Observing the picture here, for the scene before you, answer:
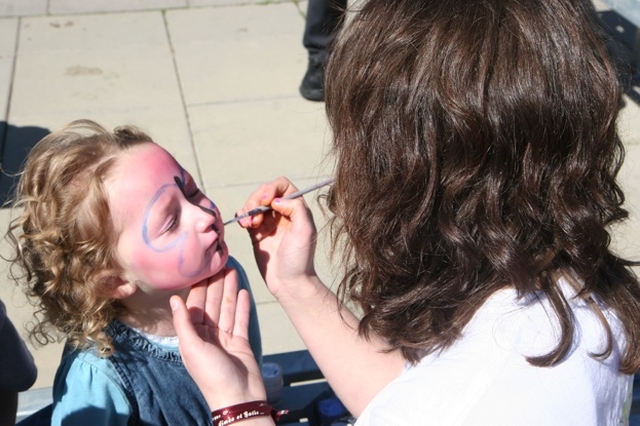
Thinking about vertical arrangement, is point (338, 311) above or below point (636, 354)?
below

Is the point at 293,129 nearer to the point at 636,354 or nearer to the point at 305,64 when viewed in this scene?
the point at 305,64

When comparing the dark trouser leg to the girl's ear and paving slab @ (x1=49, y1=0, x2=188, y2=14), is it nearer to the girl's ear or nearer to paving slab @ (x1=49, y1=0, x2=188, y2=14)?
paving slab @ (x1=49, y1=0, x2=188, y2=14)

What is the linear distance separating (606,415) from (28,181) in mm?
1302

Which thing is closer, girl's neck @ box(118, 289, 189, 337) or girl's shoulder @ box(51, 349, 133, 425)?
girl's shoulder @ box(51, 349, 133, 425)

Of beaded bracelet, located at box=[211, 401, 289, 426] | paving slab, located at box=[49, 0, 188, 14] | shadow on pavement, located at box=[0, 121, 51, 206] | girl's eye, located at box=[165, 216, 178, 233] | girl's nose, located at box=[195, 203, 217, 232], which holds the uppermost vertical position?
girl's nose, located at box=[195, 203, 217, 232]

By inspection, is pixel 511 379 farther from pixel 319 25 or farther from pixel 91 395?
pixel 319 25

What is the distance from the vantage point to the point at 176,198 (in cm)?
190

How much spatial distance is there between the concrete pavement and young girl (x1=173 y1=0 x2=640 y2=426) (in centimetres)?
192

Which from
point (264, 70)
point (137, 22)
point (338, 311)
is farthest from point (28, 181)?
point (137, 22)

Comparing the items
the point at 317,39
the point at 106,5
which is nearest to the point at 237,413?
the point at 317,39

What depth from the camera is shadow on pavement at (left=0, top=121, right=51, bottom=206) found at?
4.23m

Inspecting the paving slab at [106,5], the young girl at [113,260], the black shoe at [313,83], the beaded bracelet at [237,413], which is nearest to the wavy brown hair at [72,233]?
the young girl at [113,260]

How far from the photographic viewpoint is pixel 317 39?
15.9ft

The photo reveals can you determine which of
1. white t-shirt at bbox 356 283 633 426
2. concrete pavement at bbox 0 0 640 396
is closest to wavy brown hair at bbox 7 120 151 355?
white t-shirt at bbox 356 283 633 426
